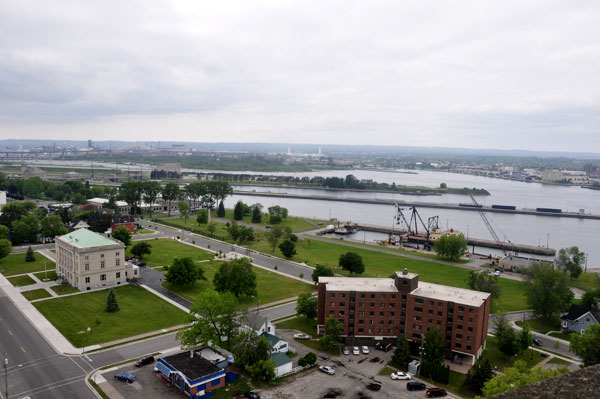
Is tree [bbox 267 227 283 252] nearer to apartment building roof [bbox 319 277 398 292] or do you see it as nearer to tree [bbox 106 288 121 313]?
apartment building roof [bbox 319 277 398 292]

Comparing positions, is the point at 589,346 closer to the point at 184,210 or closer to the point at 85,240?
the point at 85,240

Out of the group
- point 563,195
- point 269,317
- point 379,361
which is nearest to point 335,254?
point 269,317

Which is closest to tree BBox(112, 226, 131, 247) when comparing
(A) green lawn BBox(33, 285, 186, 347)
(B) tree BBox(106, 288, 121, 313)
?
(A) green lawn BBox(33, 285, 186, 347)

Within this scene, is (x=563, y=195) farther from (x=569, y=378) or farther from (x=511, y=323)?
(x=569, y=378)

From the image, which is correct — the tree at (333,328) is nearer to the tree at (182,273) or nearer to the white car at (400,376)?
the white car at (400,376)

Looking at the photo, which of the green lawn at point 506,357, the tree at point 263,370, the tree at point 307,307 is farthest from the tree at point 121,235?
the green lawn at point 506,357

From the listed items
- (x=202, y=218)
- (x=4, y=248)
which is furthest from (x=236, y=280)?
(x=202, y=218)
